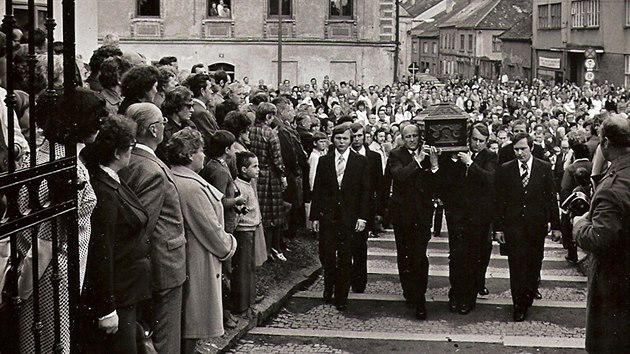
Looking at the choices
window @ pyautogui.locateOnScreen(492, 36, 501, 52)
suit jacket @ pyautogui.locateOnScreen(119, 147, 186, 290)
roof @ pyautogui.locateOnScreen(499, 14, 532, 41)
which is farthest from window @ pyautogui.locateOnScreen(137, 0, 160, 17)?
window @ pyautogui.locateOnScreen(492, 36, 501, 52)

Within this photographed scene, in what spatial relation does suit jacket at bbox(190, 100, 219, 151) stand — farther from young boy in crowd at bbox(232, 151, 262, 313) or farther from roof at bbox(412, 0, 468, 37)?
roof at bbox(412, 0, 468, 37)

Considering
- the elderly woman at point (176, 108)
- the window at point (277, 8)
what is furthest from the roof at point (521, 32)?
the elderly woman at point (176, 108)

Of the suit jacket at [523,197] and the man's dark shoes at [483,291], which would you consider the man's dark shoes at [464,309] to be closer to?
the man's dark shoes at [483,291]

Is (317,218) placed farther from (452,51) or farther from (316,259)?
(452,51)

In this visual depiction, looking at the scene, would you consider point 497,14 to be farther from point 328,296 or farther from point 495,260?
point 328,296

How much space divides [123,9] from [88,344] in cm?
3231

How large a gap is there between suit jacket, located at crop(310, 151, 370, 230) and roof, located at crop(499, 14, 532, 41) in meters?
55.3

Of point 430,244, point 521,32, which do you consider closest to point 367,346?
point 430,244

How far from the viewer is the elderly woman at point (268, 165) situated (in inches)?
408

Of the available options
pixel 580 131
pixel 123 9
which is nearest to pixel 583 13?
pixel 123 9

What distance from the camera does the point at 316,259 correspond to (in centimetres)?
1222

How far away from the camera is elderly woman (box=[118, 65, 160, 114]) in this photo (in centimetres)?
695

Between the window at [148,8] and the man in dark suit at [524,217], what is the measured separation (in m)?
28.1

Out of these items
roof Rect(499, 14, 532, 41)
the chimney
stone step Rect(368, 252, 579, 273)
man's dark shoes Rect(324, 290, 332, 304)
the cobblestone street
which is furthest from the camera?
the chimney
